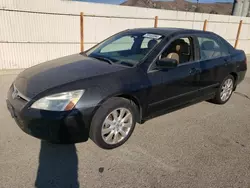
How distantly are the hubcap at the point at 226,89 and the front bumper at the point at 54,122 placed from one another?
2.99 meters

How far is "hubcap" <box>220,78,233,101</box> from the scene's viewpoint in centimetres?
414

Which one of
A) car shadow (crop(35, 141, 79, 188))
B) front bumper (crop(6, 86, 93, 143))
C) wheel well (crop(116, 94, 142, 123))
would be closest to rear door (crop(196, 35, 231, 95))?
wheel well (crop(116, 94, 142, 123))

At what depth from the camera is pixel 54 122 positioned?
7.33 feet

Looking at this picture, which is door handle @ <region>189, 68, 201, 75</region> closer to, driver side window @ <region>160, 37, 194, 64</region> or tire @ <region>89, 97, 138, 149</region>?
driver side window @ <region>160, 37, 194, 64</region>

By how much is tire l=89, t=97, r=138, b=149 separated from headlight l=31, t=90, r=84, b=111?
31 cm

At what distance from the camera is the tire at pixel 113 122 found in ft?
7.94

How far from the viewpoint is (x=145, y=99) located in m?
2.81

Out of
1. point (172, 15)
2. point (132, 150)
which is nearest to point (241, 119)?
point (132, 150)

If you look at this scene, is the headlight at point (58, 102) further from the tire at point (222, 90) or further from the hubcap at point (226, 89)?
the hubcap at point (226, 89)

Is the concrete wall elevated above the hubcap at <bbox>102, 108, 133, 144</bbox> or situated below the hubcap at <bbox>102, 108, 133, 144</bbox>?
above

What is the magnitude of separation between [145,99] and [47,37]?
5.10 metres

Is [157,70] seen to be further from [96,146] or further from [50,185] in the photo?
[50,185]

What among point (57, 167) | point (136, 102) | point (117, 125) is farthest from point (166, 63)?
point (57, 167)

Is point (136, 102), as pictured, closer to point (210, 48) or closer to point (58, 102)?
point (58, 102)
